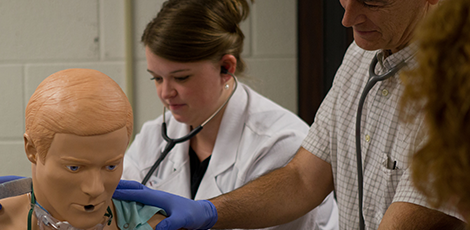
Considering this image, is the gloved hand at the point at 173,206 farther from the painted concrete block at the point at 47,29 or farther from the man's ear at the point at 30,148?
the painted concrete block at the point at 47,29

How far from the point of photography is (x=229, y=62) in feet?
5.28

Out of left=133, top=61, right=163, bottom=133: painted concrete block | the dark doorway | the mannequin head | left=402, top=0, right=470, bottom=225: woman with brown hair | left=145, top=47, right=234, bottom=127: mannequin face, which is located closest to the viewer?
left=402, top=0, right=470, bottom=225: woman with brown hair

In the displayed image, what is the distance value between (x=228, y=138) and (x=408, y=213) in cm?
80

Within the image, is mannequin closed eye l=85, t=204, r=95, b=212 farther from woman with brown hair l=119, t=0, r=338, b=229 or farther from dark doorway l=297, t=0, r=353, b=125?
dark doorway l=297, t=0, r=353, b=125

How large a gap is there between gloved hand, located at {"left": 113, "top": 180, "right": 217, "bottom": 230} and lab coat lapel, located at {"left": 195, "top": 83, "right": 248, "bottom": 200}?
12.7 inches

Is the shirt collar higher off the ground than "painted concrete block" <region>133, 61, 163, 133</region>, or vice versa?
the shirt collar

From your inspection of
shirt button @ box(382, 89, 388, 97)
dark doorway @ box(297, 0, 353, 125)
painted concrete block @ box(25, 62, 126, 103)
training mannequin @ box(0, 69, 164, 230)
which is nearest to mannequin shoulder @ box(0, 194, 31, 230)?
training mannequin @ box(0, 69, 164, 230)

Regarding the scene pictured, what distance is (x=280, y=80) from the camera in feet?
7.16

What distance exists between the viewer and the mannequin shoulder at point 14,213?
89cm

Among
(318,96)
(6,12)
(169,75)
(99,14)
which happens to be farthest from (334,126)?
(6,12)

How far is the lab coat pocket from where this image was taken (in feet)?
3.43

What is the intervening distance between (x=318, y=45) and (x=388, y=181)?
1.13m

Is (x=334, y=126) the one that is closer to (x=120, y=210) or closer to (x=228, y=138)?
(x=228, y=138)

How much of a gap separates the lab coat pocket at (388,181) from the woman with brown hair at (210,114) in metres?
0.47
